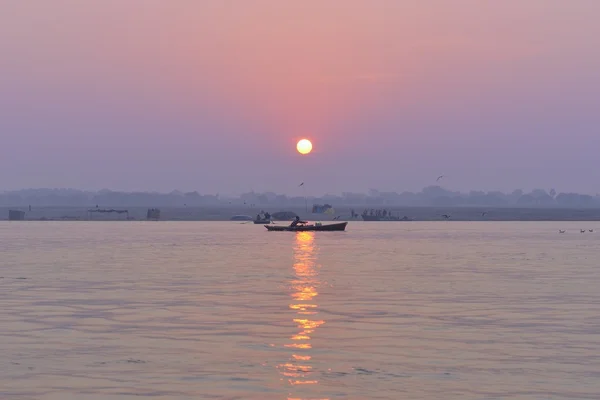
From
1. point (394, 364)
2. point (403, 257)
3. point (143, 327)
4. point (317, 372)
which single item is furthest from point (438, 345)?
point (403, 257)

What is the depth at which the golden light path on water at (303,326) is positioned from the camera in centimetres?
3077

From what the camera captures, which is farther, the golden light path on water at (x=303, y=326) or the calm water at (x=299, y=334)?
the golden light path on water at (x=303, y=326)

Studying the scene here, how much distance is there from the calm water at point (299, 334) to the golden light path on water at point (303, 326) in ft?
0.22

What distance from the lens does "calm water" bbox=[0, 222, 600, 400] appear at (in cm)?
2925

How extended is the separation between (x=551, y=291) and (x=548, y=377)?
2906 cm

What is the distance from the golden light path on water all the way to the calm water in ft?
0.22

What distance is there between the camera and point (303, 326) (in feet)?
138

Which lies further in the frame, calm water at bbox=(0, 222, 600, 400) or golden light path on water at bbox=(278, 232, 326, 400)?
golden light path on water at bbox=(278, 232, 326, 400)

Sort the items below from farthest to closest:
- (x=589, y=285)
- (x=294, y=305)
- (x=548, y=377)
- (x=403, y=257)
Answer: (x=403, y=257), (x=589, y=285), (x=294, y=305), (x=548, y=377)

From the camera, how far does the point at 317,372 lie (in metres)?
31.2

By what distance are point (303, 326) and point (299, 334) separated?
2380 millimetres

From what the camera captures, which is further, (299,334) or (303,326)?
(303,326)

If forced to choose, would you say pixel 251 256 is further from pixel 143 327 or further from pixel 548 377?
pixel 548 377

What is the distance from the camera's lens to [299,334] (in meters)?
39.6
